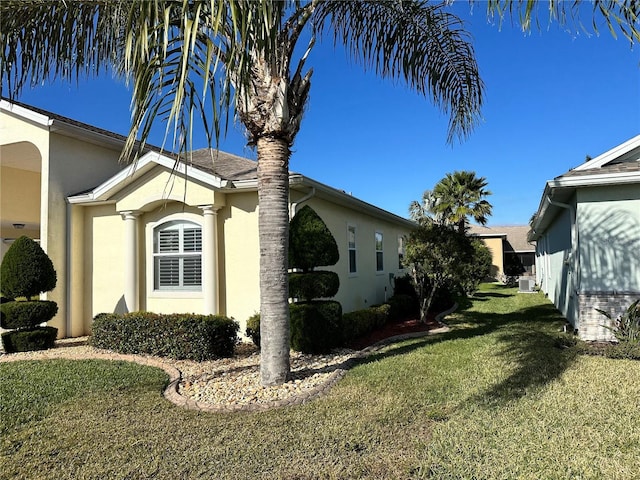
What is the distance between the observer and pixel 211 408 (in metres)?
5.35

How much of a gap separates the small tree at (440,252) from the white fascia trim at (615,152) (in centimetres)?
374

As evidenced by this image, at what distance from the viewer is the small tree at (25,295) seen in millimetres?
9191

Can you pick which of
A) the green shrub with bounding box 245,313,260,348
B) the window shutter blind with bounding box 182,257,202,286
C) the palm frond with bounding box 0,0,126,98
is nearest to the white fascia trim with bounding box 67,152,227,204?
the window shutter blind with bounding box 182,257,202,286

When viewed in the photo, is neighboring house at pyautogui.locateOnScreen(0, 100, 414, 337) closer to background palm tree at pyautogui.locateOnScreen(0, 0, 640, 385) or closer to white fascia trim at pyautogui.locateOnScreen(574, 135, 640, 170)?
background palm tree at pyautogui.locateOnScreen(0, 0, 640, 385)

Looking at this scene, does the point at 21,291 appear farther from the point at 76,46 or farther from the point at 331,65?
the point at 331,65

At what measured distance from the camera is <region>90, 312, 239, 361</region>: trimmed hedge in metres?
8.10

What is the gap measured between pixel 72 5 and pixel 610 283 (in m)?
11.0

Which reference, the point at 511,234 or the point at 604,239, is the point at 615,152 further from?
the point at 511,234

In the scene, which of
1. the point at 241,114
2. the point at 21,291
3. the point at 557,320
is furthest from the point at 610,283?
the point at 21,291

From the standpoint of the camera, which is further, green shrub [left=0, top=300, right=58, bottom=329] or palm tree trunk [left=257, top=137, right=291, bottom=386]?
green shrub [left=0, top=300, right=58, bottom=329]

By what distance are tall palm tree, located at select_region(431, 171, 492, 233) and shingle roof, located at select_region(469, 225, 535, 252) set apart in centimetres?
846

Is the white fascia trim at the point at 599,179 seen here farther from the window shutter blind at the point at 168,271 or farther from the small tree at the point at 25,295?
the small tree at the point at 25,295

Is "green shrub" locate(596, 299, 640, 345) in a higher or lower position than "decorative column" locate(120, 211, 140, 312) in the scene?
lower

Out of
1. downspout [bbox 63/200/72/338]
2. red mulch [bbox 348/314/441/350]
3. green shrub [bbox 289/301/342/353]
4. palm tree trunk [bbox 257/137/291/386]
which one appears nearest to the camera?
palm tree trunk [bbox 257/137/291/386]
